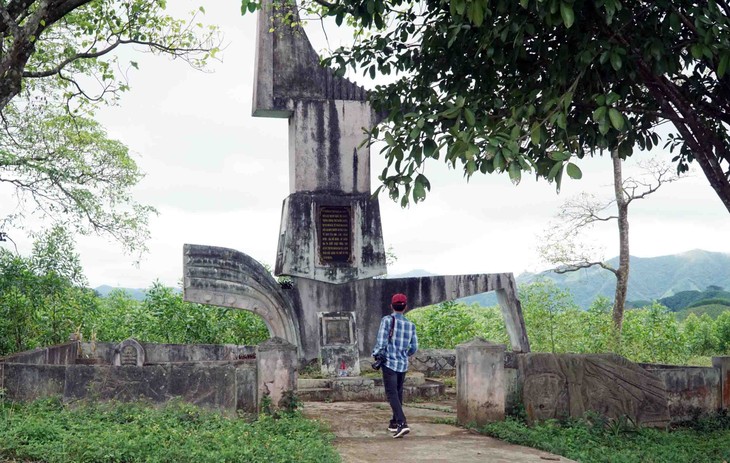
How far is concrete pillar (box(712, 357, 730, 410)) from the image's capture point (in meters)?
11.5

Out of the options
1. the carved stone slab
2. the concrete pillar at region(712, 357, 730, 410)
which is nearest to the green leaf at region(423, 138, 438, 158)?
the carved stone slab

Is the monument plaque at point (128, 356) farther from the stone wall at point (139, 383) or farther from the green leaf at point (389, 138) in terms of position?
the green leaf at point (389, 138)

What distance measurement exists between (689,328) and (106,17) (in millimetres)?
19147

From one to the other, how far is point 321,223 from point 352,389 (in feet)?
10.3

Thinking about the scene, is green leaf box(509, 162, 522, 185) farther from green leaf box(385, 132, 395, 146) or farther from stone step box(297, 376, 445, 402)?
stone step box(297, 376, 445, 402)

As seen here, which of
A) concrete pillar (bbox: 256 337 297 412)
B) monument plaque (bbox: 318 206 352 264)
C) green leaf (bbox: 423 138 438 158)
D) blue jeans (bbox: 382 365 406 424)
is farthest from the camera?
monument plaque (bbox: 318 206 352 264)

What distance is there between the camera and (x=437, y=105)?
9.80 m

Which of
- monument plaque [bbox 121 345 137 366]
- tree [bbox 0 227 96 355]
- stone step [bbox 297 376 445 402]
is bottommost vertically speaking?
stone step [bbox 297 376 445 402]

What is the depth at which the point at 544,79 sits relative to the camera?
374 inches

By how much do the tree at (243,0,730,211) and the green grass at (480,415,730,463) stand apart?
2.93 m

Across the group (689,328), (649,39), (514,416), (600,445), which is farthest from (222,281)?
(689,328)

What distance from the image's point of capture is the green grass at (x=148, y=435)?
767 centimetres

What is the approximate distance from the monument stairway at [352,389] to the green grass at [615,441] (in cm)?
340

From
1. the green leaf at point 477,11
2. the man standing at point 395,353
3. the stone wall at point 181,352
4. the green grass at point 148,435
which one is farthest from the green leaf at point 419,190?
the stone wall at point 181,352
